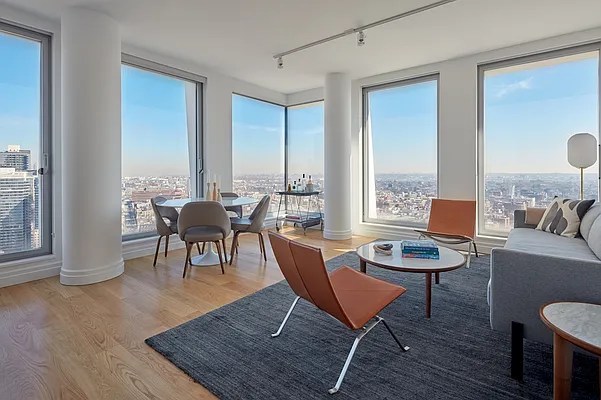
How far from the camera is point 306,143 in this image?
6574 mm

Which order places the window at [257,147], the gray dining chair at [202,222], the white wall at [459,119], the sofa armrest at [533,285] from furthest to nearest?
the window at [257,147] → the white wall at [459,119] → the gray dining chair at [202,222] → the sofa armrest at [533,285]

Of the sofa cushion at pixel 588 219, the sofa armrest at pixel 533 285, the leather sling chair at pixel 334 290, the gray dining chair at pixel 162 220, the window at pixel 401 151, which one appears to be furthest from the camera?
the window at pixel 401 151

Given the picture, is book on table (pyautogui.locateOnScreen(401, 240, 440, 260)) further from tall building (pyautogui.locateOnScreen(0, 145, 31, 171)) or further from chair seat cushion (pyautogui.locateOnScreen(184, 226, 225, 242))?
tall building (pyautogui.locateOnScreen(0, 145, 31, 171))

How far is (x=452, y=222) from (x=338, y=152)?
2109 mm

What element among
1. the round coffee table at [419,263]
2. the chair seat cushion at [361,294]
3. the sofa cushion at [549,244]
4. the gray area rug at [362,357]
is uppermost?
the sofa cushion at [549,244]

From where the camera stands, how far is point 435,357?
1.88m

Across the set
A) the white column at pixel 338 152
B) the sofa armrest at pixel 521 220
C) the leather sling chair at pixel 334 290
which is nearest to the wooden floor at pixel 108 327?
the leather sling chair at pixel 334 290

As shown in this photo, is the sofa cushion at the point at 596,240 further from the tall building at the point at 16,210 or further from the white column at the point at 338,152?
the tall building at the point at 16,210

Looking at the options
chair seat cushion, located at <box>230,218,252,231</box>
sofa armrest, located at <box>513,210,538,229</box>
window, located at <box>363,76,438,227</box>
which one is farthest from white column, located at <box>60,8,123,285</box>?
sofa armrest, located at <box>513,210,538,229</box>

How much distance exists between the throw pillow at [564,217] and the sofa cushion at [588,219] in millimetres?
54

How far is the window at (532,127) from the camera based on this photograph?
153 inches

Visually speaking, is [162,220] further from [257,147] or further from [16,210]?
[257,147]

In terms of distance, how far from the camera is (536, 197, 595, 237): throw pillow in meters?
3.06

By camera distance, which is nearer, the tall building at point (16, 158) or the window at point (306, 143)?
the tall building at point (16, 158)
